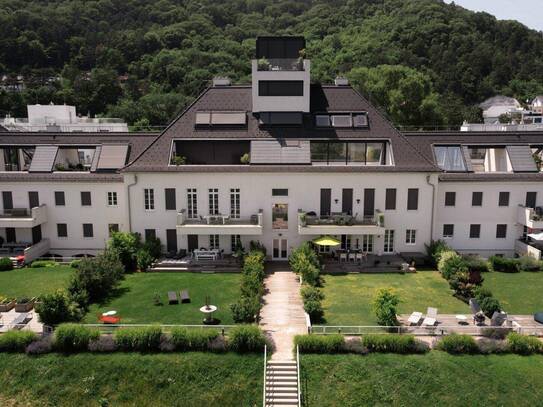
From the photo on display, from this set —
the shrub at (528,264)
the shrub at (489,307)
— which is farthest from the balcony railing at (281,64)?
the shrub at (489,307)

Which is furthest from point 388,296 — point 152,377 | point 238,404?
point 152,377

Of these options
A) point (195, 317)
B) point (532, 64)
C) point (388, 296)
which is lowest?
point (195, 317)

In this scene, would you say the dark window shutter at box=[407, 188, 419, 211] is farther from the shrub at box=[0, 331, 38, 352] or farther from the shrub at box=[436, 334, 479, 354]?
the shrub at box=[0, 331, 38, 352]

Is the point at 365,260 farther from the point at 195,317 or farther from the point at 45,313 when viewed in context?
the point at 45,313

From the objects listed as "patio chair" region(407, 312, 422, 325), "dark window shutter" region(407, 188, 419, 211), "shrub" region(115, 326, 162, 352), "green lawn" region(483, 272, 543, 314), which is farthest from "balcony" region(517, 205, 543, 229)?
"shrub" region(115, 326, 162, 352)

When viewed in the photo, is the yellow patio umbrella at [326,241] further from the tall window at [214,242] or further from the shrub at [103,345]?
the shrub at [103,345]

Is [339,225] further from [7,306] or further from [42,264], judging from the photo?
[42,264]

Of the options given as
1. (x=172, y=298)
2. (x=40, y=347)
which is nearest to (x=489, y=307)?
(x=172, y=298)
